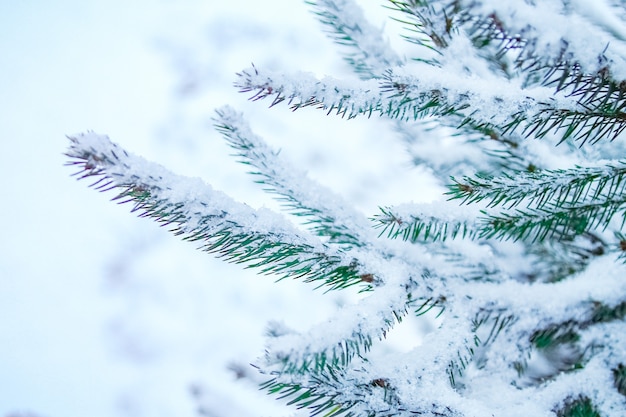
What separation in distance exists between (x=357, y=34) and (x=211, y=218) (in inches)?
25.2

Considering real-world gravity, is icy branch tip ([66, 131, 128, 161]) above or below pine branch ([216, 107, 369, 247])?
below

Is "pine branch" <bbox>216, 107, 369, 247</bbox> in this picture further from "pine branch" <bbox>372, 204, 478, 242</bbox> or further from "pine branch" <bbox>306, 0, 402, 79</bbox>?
"pine branch" <bbox>306, 0, 402, 79</bbox>

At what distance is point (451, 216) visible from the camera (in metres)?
0.80

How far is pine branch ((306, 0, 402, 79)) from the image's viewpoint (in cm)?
99

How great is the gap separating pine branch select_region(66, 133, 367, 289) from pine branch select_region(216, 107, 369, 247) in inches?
5.4

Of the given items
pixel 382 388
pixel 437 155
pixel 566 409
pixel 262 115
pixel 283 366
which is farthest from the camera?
pixel 262 115

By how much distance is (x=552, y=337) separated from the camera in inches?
33.4

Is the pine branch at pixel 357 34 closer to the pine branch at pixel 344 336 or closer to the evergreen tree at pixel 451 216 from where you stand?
the evergreen tree at pixel 451 216

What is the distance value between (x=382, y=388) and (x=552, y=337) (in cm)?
45

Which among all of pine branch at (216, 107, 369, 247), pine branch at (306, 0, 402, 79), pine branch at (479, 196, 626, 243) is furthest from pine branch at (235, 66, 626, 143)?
pine branch at (306, 0, 402, 79)

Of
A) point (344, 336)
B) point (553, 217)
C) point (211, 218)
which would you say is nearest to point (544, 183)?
point (553, 217)

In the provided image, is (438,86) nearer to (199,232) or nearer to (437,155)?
(199,232)

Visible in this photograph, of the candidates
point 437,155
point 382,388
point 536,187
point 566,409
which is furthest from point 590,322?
point 437,155

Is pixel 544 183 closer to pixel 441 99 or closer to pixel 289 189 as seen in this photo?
pixel 441 99
